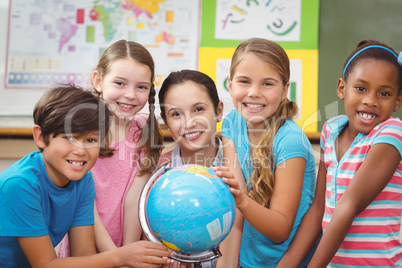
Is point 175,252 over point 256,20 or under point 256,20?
under

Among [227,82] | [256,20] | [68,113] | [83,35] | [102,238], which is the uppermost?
[256,20]

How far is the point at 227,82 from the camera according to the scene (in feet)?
9.65

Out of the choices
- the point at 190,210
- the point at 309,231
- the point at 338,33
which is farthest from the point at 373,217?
the point at 338,33

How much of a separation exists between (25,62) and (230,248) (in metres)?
2.20

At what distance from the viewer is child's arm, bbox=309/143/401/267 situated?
146 cm

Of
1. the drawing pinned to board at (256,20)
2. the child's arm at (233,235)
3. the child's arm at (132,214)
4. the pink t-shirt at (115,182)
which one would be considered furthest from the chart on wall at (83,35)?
the child's arm at (233,235)

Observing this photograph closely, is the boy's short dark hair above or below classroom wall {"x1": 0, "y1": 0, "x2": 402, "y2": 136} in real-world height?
below

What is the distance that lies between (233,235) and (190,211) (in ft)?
1.97

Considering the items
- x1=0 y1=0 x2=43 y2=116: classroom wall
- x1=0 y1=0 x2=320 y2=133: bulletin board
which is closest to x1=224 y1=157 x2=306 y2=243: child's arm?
x1=0 y1=0 x2=320 y2=133: bulletin board

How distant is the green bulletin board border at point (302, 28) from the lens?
288cm

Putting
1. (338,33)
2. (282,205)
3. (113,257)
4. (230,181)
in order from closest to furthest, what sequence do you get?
(230,181)
(113,257)
(282,205)
(338,33)

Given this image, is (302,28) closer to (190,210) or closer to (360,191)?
(360,191)

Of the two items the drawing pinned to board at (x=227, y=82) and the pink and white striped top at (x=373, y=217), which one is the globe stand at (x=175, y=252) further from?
the drawing pinned to board at (x=227, y=82)

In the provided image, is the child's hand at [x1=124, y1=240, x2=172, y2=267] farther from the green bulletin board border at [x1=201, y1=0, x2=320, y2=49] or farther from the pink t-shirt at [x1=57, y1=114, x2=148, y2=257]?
the green bulletin board border at [x1=201, y1=0, x2=320, y2=49]
